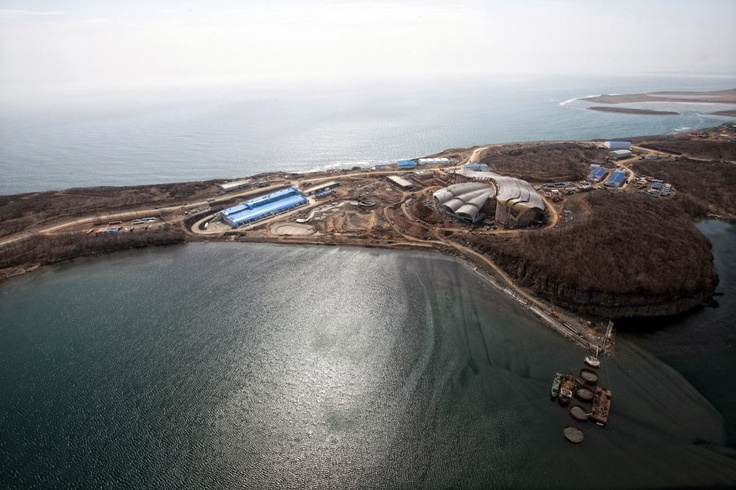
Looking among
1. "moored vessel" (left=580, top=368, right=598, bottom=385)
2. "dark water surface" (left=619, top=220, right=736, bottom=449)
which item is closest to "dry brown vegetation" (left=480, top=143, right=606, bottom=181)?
"dark water surface" (left=619, top=220, right=736, bottom=449)

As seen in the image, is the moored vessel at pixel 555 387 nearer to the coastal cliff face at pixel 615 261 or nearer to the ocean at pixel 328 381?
the ocean at pixel 328 381

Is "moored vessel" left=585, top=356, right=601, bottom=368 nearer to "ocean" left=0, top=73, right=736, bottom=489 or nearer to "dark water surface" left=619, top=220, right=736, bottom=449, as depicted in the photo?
"ocean" left=0, top=73, right=736, bottom=489

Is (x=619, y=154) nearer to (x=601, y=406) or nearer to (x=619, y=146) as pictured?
(x=619, y=146)

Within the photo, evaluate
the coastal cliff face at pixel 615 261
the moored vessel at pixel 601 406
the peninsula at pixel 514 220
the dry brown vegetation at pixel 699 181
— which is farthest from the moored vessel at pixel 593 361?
the dry brown vegetation at pixel 699 181

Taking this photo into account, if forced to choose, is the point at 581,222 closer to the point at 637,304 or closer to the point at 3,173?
the point at 637,304

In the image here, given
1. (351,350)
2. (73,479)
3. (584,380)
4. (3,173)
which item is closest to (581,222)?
(584,380)

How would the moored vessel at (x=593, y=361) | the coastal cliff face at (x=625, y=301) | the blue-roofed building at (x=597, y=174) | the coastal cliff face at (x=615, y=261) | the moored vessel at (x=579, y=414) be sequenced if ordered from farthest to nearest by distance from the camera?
the blue-roofed building at (x=597, y=174) → the coastal cliff face at (x=615, y=261) → the coastal cliff face at (x=625, y=301) → the moored vessel at (x=593, y=361) → the moored vessel at (x=579, y=414)

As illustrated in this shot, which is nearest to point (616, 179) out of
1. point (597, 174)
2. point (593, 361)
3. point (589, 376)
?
point (597, 174)
